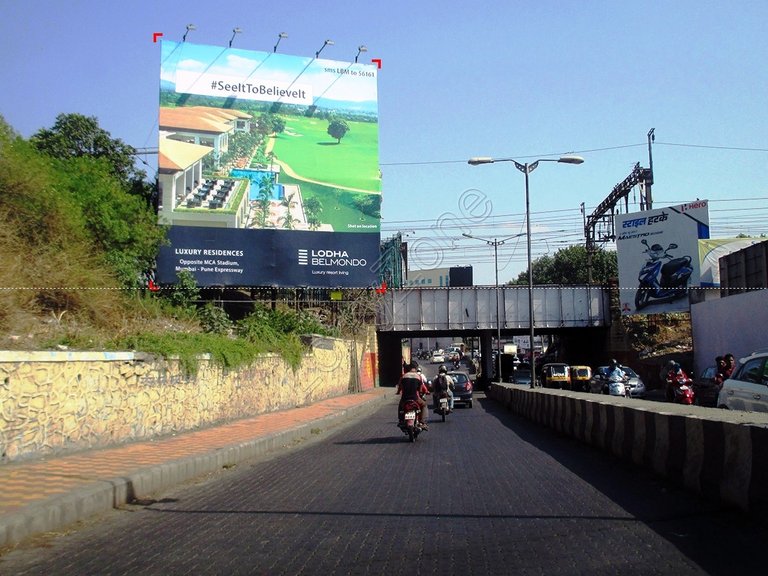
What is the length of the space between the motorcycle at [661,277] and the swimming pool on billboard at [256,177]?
2419 cm

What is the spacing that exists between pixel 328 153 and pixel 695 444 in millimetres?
32206

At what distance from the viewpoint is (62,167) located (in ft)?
99.7

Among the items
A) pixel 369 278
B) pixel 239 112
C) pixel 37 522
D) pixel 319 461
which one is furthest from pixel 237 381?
pixel 239 112

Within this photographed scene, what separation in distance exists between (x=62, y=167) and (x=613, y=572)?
29546 mm

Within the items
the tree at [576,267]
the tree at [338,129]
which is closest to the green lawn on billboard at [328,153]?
the tree at [338,129]

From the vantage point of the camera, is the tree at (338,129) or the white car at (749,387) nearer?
the white car at (749,387)

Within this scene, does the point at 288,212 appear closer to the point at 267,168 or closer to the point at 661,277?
the point at 267,168

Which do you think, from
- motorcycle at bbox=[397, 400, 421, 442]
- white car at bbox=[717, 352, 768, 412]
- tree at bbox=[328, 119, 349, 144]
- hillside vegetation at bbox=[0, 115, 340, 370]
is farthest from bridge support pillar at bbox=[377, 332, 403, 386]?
white car at bbox=[717, 352, 768, 412]

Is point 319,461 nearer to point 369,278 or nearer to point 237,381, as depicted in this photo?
point 237,381

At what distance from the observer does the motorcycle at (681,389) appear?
68.2 feet

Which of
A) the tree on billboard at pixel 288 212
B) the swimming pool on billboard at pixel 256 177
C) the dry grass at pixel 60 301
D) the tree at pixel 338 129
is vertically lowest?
the dry grass at pixel 60 301

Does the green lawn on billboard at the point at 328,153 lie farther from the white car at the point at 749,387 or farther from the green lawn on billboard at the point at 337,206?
the white car at the point at 749,387

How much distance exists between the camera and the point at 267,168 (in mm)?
38094

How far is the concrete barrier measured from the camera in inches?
271
